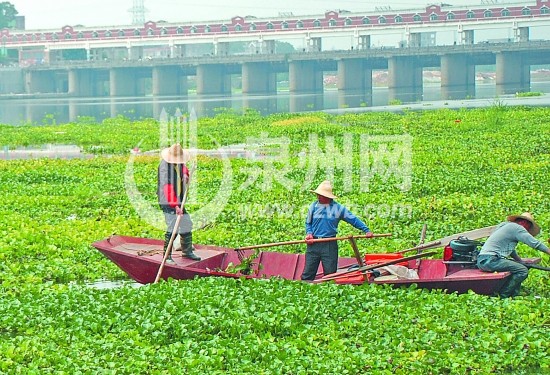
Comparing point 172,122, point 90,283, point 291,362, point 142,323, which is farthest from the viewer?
point 172,122

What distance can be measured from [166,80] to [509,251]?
10635 cm

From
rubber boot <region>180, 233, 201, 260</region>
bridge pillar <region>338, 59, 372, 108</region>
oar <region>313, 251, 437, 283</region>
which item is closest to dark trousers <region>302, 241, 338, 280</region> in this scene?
oar <region>313, 251, 437, 283</region>

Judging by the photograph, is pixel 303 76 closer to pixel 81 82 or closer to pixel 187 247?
pixel 81 82

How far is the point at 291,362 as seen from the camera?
947cm

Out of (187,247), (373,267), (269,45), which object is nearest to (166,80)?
(269,45)

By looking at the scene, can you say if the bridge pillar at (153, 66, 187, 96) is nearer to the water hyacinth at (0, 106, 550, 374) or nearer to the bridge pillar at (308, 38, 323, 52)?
the bridge pillar at (308, 38, 323, 52)

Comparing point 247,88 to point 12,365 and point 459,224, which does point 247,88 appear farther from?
point 12,365

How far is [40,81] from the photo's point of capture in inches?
4700

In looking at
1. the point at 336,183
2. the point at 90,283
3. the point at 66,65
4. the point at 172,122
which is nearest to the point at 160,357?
the point at 90,283

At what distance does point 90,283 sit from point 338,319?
473 centimetres

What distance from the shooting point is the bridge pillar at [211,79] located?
112312 millimetres

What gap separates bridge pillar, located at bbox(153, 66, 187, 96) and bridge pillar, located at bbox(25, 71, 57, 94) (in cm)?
1473

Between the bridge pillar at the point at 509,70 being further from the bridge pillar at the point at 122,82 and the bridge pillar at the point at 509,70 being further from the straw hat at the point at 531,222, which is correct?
the straw hat at the point at 531,222

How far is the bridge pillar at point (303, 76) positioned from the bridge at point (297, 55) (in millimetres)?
112
